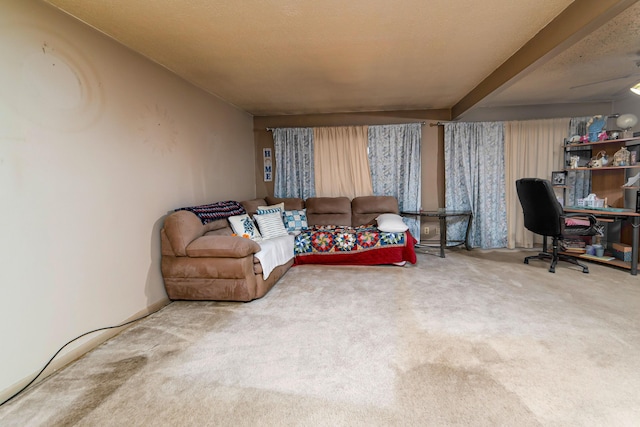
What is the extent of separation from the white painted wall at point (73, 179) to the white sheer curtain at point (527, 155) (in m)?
4.63

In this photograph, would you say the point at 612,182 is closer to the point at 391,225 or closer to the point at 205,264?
the point at 391,225

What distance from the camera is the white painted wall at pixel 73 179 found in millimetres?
1678

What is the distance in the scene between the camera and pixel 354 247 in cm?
383

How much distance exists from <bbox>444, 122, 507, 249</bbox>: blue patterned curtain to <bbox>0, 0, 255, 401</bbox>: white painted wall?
13.1 ft

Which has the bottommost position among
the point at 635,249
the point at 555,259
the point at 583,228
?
the point at 555,259

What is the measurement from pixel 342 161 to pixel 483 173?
2163 millimetres

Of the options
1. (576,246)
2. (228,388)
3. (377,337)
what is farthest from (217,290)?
(576,246)

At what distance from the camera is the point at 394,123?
489cm

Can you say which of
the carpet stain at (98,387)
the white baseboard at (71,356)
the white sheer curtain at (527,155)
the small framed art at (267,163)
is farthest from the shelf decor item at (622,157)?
the white baseboard at (71,356)

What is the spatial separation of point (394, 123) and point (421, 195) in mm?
1240

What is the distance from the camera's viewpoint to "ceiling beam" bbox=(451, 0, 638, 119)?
171 cm

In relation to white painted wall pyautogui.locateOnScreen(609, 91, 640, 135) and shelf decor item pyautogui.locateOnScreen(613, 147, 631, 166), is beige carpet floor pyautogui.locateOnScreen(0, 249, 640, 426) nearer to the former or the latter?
shelf decor item pyautogui.locateOnScreen(613, 147, 631, 166)

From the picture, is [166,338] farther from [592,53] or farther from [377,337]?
[592,53]

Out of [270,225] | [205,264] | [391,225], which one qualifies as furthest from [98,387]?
[391,225]
